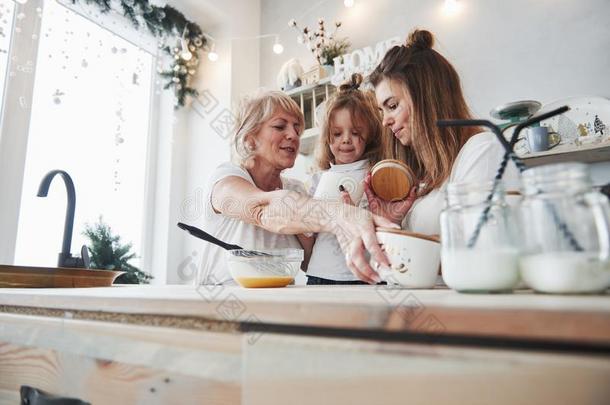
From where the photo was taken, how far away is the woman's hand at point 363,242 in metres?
0.67

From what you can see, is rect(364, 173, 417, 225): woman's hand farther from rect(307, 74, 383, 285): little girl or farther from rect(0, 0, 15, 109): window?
rect(0, 0, 15, 109): window

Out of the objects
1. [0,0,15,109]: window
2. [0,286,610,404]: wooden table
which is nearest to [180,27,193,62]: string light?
[0,0,15,109]: window

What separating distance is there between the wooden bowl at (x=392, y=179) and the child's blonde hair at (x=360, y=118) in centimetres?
39

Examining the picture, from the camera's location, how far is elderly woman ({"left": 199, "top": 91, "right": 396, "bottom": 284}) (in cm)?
91

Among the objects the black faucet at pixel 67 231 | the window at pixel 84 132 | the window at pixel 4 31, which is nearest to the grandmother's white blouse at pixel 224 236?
the black faucet at pixel 67 231

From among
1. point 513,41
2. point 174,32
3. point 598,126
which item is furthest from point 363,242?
point 174,32

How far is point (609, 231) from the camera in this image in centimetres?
38

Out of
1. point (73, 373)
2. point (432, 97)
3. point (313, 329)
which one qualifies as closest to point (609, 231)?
point (313, 329)

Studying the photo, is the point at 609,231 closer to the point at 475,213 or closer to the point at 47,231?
the point at 475,213

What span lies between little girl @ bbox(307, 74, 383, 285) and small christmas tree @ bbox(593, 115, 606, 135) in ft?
3.61

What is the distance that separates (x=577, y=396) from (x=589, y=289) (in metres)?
0.15

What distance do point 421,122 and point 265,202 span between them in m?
0.52

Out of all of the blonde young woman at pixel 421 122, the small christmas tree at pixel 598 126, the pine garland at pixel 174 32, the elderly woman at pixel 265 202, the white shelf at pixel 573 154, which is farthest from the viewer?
the pine garland at pixel 174 32

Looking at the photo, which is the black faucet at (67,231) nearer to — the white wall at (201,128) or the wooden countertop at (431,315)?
the wooden countertop at (431,315)
